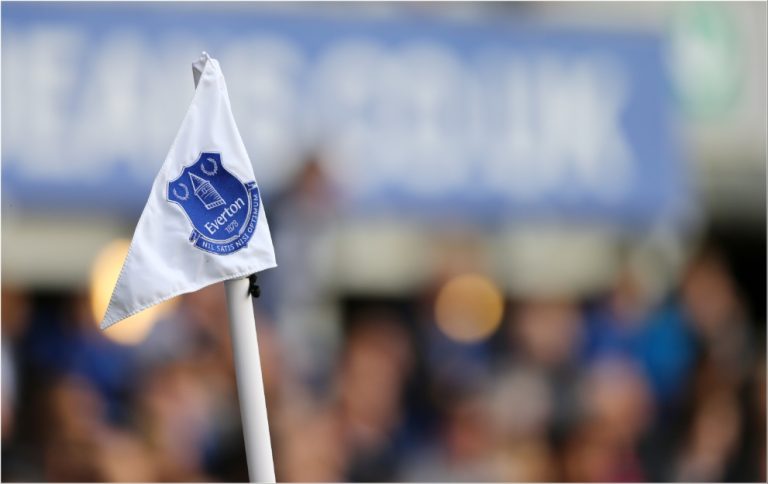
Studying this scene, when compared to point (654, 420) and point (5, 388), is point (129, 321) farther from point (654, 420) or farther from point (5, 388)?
point (654, 420)

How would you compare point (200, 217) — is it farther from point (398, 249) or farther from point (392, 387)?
point (398, 249)

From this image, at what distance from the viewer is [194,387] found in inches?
235

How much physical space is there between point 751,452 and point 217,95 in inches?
233

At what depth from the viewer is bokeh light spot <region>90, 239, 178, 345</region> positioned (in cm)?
621

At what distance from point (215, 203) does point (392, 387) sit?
4175 mm

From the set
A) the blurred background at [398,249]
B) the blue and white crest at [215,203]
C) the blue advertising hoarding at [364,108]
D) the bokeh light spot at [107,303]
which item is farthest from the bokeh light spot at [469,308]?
the blue and white crest at [215,203]

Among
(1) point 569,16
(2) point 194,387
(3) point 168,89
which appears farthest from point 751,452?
(3) point 168,89

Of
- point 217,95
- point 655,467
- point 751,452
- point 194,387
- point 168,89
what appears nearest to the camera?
point 217,95

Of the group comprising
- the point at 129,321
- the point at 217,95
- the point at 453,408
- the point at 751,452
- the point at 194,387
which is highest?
the point at 217,95

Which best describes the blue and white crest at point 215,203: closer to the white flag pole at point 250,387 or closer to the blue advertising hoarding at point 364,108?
the white flag pole at point 250,387

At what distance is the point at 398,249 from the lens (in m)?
7.07

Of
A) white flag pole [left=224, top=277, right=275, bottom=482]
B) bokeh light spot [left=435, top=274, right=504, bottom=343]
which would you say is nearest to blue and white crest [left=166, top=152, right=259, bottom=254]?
white flag pole [left=224, top=277, right=275, bottom=482]

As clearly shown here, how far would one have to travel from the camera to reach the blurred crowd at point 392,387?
5992 mm

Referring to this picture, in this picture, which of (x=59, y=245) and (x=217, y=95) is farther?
(x=59, y=245)
